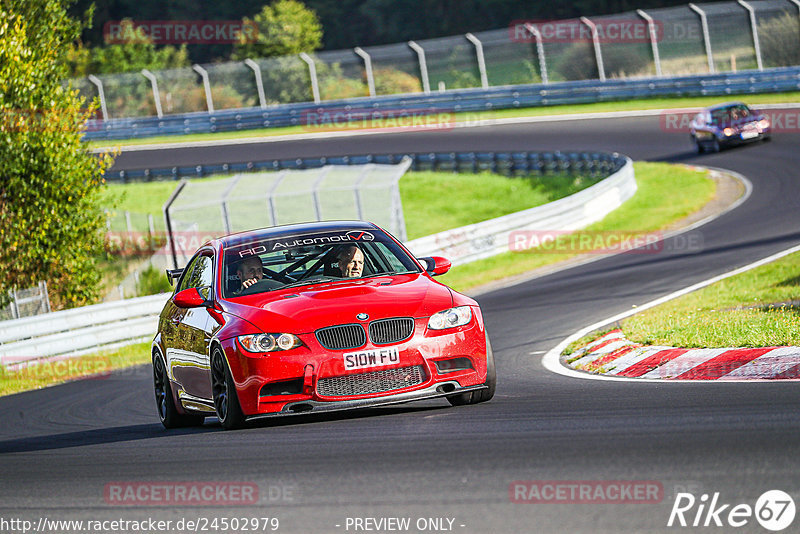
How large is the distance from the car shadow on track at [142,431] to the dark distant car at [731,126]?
26012 millimetres

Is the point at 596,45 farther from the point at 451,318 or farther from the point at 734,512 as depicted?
the point at 734,512

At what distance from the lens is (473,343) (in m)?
7.96

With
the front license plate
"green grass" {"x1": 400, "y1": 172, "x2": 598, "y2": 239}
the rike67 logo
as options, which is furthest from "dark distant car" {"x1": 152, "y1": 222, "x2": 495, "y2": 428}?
"green grass" {"x1": 400, "y1": 172, "x2": 598, "y2": 239}

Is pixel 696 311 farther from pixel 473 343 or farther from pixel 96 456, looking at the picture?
pixel 96 456

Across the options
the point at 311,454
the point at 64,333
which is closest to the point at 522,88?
the point at 64,333

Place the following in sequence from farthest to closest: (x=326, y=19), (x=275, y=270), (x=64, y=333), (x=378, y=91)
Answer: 1. (x=326, y=19)
2. (x=378, y=91)
3. (x=64, y=333)
4. (x=275, y=270)

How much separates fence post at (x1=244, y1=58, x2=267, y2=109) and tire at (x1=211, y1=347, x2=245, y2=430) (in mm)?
44569

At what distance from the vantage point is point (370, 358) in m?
7.59

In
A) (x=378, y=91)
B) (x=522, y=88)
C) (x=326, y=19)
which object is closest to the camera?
(x=522, y=88)

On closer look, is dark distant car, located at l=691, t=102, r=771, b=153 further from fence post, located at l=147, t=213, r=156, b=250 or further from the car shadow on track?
the car shadow on track

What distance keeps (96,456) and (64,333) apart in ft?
34.5

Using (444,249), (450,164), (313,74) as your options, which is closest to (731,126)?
(450,164)

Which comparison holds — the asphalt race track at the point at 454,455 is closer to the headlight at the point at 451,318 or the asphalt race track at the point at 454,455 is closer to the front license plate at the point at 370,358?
the front license plate at the point at 370,358

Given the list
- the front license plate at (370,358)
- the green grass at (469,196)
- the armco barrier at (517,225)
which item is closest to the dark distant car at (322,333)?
the front license plate at (370,358)
